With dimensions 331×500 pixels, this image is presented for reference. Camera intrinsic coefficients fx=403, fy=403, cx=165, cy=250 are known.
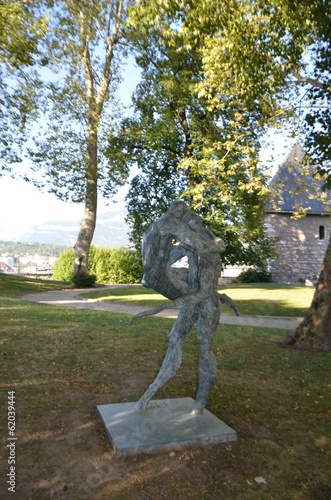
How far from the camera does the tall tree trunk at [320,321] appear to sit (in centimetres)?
917

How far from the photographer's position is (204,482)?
152 inches

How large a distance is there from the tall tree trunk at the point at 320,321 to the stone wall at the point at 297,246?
24.4m

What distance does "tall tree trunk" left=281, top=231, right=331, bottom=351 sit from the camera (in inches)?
361

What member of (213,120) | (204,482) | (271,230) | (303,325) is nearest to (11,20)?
(303,325)

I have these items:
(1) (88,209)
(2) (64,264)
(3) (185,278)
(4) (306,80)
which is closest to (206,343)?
(3) (185,278)

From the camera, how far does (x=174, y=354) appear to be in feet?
16.0

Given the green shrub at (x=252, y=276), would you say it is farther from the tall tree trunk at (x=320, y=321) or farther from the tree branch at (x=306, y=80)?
the tall tree trunk at (x=320, y=321)

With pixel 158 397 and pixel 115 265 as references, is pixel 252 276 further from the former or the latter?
pixel 158 397

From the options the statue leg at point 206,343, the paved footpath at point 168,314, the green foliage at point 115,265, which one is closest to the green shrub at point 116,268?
the green foliage at point 115,265

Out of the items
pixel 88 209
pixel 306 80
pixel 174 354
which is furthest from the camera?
pixel 88 209

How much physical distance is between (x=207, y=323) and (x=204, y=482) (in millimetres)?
1685

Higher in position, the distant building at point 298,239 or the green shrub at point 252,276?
the distant building at point 298,239

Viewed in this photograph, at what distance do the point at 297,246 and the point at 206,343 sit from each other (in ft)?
101

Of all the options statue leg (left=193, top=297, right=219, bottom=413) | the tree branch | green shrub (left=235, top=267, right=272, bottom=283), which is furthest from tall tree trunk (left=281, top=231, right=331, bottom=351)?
green shrub (left=235, top=267, right=272, bottom=283)
